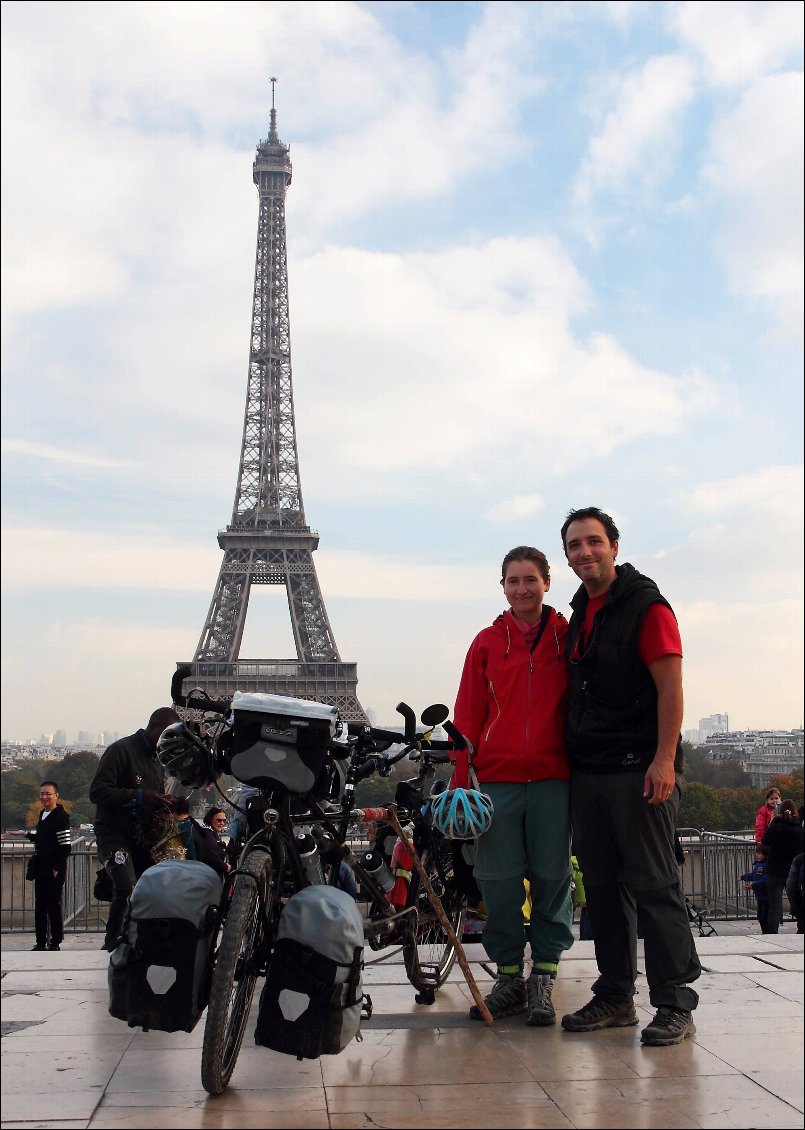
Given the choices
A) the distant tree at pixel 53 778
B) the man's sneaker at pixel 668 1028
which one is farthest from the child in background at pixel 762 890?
the distant tree at pixel 53 778

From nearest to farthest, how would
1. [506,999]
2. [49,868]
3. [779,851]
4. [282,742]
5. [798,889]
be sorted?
[282,742] → [506,999] → [798,889] → [49,868] → [779,851]

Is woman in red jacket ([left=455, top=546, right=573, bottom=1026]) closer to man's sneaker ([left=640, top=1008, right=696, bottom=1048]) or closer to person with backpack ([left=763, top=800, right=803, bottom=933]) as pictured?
man's sneaker ([left=640, top=1008, right=696, bottom=1048])

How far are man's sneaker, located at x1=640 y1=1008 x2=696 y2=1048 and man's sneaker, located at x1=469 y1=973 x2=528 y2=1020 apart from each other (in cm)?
57

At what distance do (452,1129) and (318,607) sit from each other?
160ft

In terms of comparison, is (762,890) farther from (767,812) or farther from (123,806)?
(123,806)

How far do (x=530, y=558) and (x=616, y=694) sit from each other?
0.68 metres

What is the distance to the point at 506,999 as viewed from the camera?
14.8 ft

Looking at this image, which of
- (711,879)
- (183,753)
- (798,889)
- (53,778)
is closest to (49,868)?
(798,889)

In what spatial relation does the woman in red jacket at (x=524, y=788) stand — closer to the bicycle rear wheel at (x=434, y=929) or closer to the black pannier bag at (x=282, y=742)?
the bicycle rear wheel at (x=434, y=929)

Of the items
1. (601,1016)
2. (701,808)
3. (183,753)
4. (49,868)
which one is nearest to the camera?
(183,753)

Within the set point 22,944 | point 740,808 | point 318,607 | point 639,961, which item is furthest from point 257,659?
point 639,961

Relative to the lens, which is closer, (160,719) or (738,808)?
(160,719)

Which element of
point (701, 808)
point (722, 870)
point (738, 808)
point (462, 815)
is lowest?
point (738, 808)

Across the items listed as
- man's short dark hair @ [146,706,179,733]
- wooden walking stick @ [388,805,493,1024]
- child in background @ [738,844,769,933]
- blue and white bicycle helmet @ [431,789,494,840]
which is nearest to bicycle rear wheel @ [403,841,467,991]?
wooden walking stick @ [388,805,493,1024]
